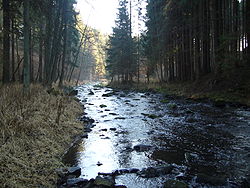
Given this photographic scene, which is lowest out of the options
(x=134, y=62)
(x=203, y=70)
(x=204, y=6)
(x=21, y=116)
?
(x=21, y=116)

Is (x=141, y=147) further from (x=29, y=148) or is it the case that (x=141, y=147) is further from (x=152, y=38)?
(x=152, y=38)

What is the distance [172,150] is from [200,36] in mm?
16610

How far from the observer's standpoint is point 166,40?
1088 inches

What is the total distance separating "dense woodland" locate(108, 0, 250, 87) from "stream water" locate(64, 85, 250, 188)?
666 centimetres

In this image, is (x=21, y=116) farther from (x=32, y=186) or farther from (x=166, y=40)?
(x=166, y=40)

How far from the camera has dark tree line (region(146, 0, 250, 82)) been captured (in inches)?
586

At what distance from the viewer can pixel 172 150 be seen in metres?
6.07

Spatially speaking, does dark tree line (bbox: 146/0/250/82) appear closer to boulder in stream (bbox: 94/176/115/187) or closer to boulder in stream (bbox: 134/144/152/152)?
boulder in stream (bbox: 134/144/152/152)

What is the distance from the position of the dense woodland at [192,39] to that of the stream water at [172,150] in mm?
6656

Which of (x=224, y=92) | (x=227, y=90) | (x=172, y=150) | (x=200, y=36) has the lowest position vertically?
(x=172, y=150)

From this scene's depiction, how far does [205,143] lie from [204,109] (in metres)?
6.08

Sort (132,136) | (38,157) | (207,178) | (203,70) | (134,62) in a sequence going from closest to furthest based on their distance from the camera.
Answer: (207,178) < (38,157) < (132,136) < (203,70) < (134,62)

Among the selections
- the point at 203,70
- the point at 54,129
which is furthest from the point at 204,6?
the point at 54,129

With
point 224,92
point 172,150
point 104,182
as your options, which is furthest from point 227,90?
point 104,182
